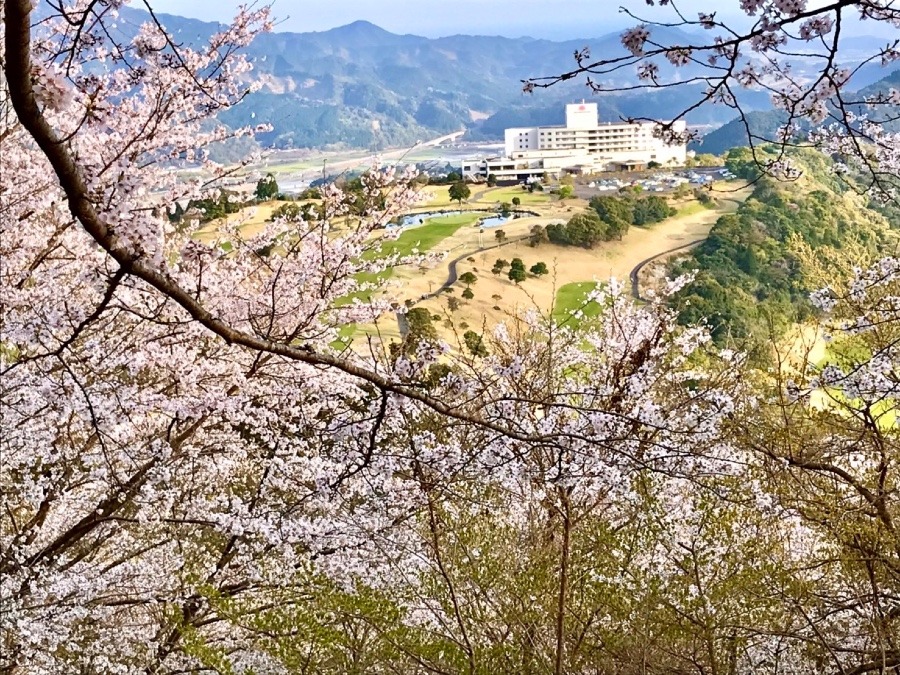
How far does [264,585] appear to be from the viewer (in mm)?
3883

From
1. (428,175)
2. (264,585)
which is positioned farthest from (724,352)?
(264,585)

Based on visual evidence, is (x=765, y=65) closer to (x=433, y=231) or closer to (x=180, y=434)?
(x=180, y=434)

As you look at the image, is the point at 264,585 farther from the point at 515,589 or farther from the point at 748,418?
the point at 748,418

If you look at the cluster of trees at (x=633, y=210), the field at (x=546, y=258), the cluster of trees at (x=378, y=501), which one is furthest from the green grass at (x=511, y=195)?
the cluster of trees at (x=378, y=501)

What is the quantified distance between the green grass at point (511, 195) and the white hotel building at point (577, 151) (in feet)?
5.96

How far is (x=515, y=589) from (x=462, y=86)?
307 ft

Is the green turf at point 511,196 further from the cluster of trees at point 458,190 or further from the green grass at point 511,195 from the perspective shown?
the cluster of trees at point 458,190

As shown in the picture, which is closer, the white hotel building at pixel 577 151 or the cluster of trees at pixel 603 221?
the cluster of trees at pixel 603 221

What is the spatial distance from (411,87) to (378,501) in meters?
85.8

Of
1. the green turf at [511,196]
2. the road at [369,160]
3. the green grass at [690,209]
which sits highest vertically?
the green turf at [511,196]

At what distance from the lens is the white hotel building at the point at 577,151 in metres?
40.5

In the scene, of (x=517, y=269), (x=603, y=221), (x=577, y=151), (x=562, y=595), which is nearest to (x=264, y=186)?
(x=562, y=595)

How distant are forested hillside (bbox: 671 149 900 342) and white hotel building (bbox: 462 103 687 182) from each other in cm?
1243

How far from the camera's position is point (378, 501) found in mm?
4086
